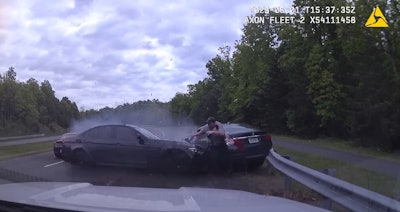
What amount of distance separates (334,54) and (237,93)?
23.8m

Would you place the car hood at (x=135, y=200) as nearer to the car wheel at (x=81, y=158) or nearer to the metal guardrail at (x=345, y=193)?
the metal guardrail at (x=345, y=193)

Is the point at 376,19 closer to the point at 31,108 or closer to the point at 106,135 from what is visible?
the point at 106,135

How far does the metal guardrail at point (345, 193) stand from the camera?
5.50 m

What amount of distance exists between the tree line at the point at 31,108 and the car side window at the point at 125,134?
70312 mm

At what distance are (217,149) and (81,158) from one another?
4.07 metres

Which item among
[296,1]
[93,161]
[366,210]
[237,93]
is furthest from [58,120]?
[366,210]

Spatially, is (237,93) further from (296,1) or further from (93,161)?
(93,161)

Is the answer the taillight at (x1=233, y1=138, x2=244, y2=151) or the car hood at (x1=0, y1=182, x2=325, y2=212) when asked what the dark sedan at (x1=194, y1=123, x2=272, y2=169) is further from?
the car hood at (x1=0, y1=182, x2=325, y2=212)

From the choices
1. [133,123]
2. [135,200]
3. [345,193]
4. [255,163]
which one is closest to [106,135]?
[255,163]

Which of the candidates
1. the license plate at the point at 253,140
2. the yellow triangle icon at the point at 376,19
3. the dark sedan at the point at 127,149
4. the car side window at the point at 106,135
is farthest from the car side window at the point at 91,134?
the yellow triangle icon at the point at 376,19

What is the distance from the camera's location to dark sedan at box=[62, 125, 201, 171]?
13.3m

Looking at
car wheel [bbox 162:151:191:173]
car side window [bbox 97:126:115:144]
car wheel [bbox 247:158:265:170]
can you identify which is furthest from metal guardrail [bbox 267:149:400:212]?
car side window [bbox 97:126:115:144]

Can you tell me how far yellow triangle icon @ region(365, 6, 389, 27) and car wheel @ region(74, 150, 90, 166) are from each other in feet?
78.4

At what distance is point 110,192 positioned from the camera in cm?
468
